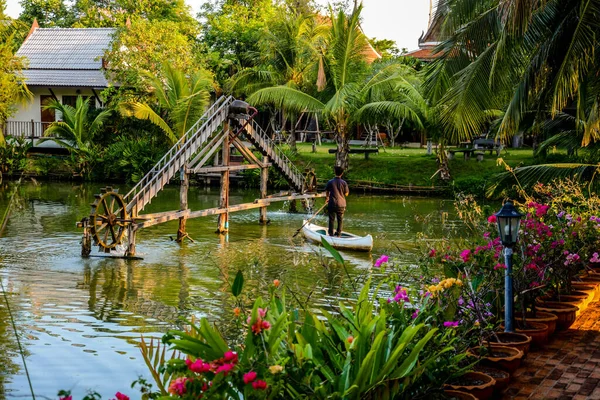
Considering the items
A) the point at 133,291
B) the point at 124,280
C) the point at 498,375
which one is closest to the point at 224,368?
the point at 498,375

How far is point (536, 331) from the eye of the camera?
7203mm

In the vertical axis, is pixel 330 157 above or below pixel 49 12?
below

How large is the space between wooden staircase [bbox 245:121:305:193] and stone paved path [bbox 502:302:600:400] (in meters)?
15.0

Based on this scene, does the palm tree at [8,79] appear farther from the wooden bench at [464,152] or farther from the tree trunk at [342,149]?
the wooden bench at [464,152]

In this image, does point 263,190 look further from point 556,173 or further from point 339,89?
point 556,173

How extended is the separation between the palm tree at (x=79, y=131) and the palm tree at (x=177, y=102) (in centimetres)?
297

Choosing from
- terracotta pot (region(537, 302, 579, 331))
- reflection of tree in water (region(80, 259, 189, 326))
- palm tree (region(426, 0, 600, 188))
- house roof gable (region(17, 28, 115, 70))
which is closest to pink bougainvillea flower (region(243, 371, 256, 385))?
terracotta pot (region(537, 302, 579, 331))

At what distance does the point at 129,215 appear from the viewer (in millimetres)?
17281

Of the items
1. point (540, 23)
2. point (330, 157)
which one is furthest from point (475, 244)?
point (330, 157)

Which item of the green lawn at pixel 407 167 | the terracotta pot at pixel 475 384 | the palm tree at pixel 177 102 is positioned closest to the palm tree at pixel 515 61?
the terracotta pot at pixel 475 384

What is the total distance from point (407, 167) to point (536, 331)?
87.2 ft

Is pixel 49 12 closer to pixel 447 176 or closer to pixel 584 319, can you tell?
pixel 447 176

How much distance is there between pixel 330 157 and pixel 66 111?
11.2 metres

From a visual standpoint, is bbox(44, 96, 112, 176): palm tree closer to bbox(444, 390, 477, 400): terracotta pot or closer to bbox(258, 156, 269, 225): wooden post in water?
bbox(258, 156, 269, 225): wooden post in water
